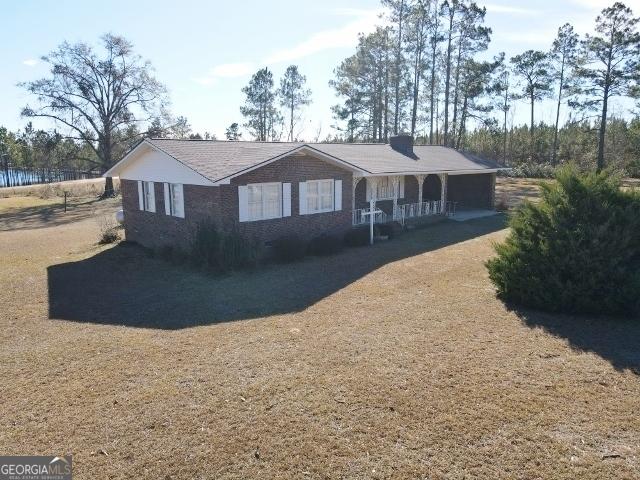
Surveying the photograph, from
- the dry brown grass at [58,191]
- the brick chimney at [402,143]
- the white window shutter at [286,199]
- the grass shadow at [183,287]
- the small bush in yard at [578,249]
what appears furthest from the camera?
the dry brown grass at [58,191]

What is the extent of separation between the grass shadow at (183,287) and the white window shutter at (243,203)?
6.10 feet

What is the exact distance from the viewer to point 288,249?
15398mm

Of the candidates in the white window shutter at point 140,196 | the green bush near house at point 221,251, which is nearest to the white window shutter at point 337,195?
the green bush near house at point 221,251

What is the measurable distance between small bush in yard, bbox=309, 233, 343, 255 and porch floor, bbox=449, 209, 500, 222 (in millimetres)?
10076

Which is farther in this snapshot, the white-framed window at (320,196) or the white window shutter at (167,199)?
the white-framed window at (320,196)

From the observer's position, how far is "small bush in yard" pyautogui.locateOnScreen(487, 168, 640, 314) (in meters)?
9.33

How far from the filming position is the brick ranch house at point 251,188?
14.7 m

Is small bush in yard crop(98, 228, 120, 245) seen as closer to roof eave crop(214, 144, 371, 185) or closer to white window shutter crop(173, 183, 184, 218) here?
white window shutter crop(173, 183, 184, 218)

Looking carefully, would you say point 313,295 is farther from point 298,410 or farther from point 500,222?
point 500,222

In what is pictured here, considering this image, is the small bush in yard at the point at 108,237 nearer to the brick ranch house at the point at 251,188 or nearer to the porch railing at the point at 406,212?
the brick ranch house at the point at 251,188

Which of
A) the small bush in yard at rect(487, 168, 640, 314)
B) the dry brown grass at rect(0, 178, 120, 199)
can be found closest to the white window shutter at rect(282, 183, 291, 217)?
the small bush in yard at rect(487, 168, 640, 314)

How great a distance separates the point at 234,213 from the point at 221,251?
4.82 ft

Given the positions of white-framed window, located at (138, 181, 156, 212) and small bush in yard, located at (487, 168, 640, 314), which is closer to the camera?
small bush in yard, located at (487, 168, 640, 314)

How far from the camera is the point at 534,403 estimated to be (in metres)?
6.14
